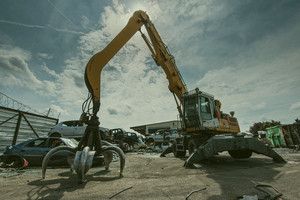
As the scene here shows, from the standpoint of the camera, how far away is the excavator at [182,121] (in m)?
7.54

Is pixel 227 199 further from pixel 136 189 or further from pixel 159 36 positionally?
pixel 159 36

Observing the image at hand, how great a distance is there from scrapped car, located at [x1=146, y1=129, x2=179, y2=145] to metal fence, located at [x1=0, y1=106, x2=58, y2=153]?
10732mm

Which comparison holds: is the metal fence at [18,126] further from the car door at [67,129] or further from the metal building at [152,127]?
the metal building at [152,127]

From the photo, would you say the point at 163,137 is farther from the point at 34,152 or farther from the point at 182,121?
the point at 34,152

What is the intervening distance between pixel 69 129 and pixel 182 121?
9.89 meters

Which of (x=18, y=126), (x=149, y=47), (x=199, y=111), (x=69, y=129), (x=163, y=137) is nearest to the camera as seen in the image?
(x=199, y=111)

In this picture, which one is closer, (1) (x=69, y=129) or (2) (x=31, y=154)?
(2) (x=31, y=154)

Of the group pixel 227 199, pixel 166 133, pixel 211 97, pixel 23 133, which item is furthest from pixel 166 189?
pixel 166 133

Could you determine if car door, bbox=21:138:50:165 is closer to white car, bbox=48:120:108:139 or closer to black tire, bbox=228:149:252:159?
white car, bbox=48:120:108:139

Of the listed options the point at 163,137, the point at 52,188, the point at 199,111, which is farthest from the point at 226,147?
the point at 163,137

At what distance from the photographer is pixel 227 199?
4.48 metres

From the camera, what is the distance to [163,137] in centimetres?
2506

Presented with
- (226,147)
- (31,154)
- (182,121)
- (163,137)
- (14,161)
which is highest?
(163,137)

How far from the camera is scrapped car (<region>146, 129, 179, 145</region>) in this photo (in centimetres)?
2451
